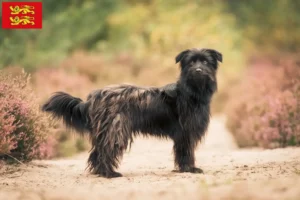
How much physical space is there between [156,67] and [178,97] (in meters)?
18.0

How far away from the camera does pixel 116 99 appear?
9.15 meters

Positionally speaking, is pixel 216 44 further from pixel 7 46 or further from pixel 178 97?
pixel 178 97

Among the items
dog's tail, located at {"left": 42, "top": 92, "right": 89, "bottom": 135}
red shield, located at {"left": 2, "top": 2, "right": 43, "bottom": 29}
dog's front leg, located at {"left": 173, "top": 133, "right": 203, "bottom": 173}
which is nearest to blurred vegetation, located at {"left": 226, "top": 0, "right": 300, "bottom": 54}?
red shield, located at {"left": 2, "top": 2, "right": 43, "bottom": 29}

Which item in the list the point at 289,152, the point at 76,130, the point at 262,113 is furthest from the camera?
the point at 262,113

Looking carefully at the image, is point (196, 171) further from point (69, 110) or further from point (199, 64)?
point (69, 110)

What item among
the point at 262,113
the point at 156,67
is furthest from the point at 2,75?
the point at 156,67

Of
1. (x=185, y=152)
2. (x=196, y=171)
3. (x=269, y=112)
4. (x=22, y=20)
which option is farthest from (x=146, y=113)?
(x=22, y=20)

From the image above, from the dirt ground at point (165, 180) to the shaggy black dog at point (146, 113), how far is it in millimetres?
443

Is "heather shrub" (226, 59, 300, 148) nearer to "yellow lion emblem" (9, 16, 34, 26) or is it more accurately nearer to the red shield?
the red shield

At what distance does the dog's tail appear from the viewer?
31.1ft

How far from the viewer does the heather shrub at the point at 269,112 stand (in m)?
13.4

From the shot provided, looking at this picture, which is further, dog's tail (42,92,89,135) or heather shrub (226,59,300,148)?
heather shrub (226,59,300,148)

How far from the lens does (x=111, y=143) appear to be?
906 cm

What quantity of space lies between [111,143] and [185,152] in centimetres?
125
